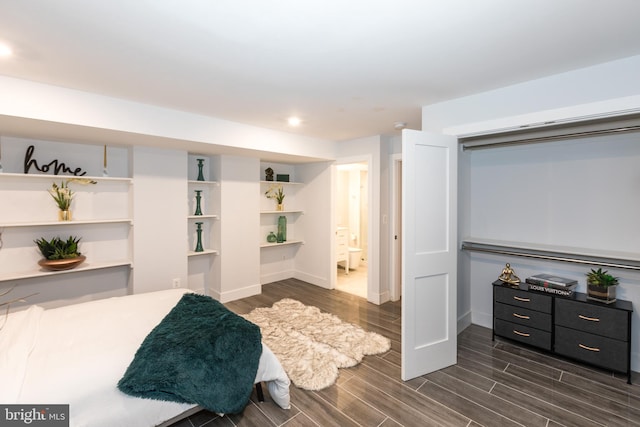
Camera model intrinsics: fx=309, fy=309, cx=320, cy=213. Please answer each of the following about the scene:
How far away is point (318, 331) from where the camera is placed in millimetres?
3445

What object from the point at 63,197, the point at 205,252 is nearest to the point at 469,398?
the point at 205,252

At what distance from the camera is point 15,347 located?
5.98 feet

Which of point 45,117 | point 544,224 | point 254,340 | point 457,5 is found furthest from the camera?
point 544,224

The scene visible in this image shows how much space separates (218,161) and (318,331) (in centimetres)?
268

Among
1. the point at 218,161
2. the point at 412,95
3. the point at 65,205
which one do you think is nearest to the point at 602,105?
the point at 412,95

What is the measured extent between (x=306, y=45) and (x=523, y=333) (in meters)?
3.27

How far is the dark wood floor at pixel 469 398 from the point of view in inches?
83.7

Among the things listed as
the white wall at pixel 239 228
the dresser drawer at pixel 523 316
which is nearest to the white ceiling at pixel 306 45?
the white wall at pixel 239 228

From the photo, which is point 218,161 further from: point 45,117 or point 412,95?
point 412,95

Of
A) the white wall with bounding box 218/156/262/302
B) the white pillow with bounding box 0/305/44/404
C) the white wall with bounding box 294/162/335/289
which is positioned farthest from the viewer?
the white wall with bounding box 294/162/335/289

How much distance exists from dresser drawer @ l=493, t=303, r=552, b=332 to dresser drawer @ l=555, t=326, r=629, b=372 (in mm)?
110

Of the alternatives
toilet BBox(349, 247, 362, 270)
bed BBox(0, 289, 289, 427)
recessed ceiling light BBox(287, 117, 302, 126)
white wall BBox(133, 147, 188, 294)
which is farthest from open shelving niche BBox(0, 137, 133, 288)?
toilet BBox(349, 247, 362, 270)

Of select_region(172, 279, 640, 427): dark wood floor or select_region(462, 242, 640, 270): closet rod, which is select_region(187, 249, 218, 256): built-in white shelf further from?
select_region(462, 242, 640, 270): closet rod

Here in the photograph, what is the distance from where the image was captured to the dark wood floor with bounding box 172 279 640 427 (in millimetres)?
2125
